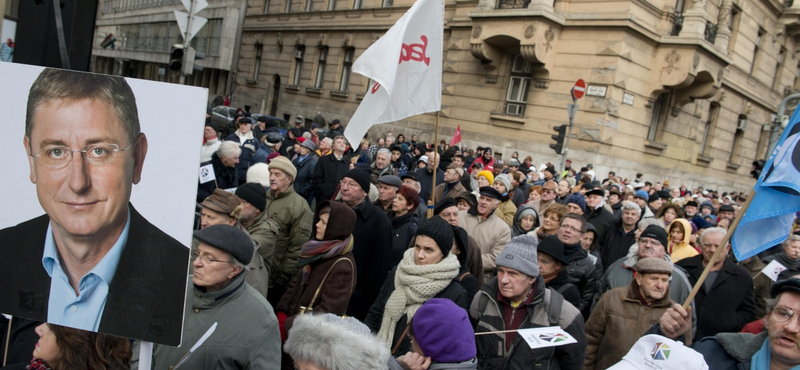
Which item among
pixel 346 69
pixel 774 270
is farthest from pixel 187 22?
pixel 346 69

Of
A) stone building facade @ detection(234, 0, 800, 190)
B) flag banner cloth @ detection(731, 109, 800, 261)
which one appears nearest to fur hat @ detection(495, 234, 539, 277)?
flag banner cloth @ detection(731, 109, 800, 261)

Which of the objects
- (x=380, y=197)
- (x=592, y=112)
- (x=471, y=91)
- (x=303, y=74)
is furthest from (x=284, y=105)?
(x=380, y=197)

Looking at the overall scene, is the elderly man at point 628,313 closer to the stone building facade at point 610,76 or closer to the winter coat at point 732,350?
the winter coat at point 732,350

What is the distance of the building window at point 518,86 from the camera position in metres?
19.6

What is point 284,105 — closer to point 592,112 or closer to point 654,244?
point 592,112

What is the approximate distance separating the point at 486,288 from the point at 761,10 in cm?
2708

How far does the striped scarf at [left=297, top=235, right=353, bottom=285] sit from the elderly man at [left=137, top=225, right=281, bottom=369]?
3.35ft

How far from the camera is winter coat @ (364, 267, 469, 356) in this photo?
3.42m

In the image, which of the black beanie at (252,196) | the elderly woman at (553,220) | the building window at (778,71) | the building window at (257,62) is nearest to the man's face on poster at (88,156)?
the black beanie at (252,196)

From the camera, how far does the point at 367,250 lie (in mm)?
4867

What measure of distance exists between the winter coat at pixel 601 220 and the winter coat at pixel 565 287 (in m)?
3.34

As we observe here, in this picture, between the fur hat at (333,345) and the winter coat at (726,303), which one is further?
the winter coat at (726,303)

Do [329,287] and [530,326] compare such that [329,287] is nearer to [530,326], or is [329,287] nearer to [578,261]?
[530,326]

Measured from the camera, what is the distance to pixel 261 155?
8.92m
